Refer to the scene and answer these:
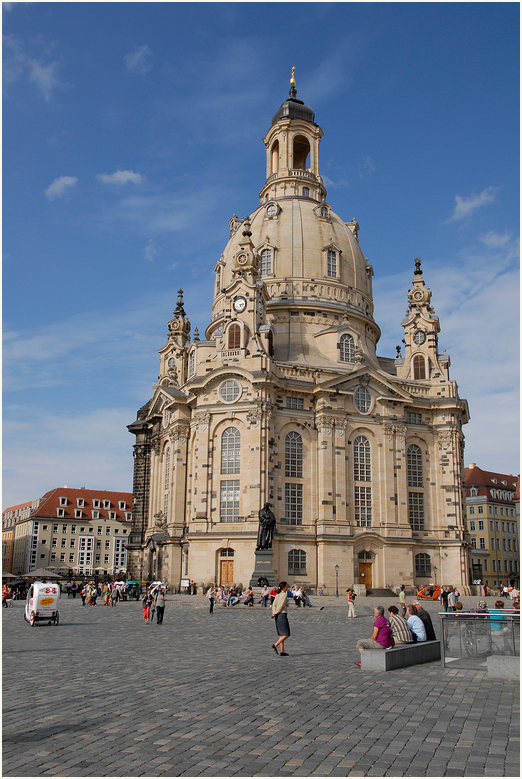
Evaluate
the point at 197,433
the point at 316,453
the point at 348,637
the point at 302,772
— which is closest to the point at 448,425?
the point at 316,453

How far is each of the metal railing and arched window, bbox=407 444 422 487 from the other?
46767mm

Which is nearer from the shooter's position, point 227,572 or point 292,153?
point 227,572

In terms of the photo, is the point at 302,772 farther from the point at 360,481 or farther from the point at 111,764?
the point at 360,481

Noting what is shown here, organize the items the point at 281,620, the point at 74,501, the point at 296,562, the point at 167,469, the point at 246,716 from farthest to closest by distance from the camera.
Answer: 1. the point at 74,501
2. the point at 167,469
3. the point at 296,562
4. the point at 281,620
5. the point at 246,716

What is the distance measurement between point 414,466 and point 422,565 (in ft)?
28.1

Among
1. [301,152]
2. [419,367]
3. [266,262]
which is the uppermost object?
[301,152]

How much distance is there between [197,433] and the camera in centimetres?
5722

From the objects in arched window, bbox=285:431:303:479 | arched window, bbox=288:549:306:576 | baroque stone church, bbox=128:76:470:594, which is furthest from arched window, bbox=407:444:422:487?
arched window, bbox=288:549:306:576

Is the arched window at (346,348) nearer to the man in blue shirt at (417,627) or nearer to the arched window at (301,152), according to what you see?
the arched window at (301,152)

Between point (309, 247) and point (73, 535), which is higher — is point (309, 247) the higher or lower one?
the higher one

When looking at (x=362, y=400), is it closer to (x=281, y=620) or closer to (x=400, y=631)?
(x=281, y=620)

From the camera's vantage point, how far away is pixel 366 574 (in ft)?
185

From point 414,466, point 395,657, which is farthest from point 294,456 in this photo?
point 395,657

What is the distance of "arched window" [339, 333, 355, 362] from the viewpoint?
62.9 meters
